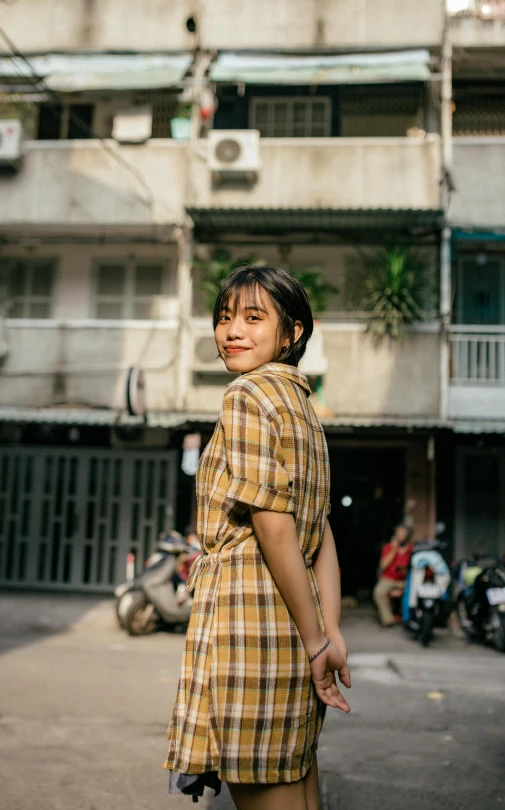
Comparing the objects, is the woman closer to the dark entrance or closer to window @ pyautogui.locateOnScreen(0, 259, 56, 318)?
the dark entrance

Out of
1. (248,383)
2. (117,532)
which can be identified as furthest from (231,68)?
(248,383)

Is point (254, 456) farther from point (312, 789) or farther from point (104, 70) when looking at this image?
point (104, 70)

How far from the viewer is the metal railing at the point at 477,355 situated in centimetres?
1245

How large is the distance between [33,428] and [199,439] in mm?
3371

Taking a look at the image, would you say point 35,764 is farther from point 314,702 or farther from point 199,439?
point 199,439

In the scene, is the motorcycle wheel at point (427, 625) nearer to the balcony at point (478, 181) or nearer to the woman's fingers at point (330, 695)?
the balcony at point (478, 181)

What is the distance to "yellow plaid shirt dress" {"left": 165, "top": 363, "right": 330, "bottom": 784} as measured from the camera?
1638 mm

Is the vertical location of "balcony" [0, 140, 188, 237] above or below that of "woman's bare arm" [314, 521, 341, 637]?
above

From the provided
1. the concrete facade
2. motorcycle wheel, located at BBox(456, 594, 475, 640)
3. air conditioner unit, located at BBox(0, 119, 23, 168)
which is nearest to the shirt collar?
motorcycle wheel, located at BBox(456, 594, 475, 640)

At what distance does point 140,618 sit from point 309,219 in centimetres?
685

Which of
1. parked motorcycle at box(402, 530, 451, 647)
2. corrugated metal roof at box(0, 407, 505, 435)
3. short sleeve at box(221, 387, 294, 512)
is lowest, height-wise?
parked motorcycle at box(402, 530, 451, 647)

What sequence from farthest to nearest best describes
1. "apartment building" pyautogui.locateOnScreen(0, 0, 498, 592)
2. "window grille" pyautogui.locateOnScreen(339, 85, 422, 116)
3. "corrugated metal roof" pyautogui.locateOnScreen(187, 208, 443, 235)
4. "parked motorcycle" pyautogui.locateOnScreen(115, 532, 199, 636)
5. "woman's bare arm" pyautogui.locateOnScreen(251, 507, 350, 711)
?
1. "window grille" pyautogui.locateOnScreen(339, 85, 422, 116)
2. "apartment building" pyautogui.locateOnScreen(0, 0, 498, 592)
3. "corrugated metal roof" pyautogui.locateOnScreen(187, 208, 443, 235)
4. "parked motorcycle" pyautogui.locateOnScreen(115, 532, 199, 636)
5. "woman's bare arm" pyautogui.locateOnScreen(251, 507, 350, 711)

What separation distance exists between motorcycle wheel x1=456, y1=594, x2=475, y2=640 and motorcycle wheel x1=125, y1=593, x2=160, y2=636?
385 centimetres

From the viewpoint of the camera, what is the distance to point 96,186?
13.3 metres
